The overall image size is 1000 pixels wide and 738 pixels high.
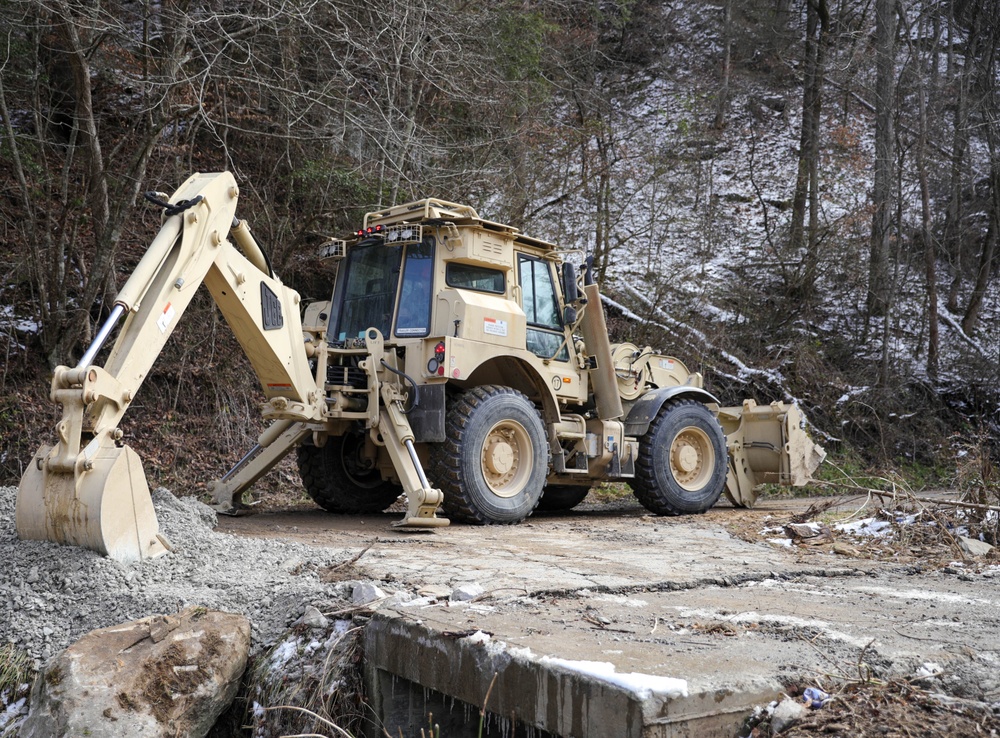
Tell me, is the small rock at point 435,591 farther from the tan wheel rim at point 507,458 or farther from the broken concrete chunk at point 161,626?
the tan wheel rim at point 507,458

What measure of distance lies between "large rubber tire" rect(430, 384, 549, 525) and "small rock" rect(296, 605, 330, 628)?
3.28m

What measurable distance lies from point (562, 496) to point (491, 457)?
8.89 feet

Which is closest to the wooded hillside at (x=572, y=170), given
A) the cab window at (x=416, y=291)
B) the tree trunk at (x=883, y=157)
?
the tree trunk at (x=883, y=157)

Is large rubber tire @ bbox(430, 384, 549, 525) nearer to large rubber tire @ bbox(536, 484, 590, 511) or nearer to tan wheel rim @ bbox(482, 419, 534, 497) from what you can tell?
tan wheel rim @ bbox(482, 419, 534, 497)

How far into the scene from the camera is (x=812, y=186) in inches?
712

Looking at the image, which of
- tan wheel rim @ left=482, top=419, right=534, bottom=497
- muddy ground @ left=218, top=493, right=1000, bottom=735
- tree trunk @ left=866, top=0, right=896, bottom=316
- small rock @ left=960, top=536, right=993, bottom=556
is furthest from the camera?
tree trunk @ left=866, top=0, right=896, bottom=316

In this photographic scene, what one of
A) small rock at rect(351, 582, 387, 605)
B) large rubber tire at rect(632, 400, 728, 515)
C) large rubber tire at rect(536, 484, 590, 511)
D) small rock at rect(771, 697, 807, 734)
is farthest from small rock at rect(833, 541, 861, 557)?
large rubber tire at rect(536, 484, 590, 511)

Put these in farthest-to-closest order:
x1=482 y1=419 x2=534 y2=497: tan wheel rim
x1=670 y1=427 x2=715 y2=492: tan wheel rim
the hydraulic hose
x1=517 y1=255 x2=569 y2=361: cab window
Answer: x1=670 y1=427 x2=715 y2=492: tan wheel rim
x1=517 y1=255 x2=569 y2=361: cab window
x1=482 y1=419 x2=534 y2=497: tan wheel rim
the hydraulic hose

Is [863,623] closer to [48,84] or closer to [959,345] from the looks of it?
[48,84]

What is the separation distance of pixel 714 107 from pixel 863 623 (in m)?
20.4

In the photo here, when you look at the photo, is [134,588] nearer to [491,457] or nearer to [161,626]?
[161,626]

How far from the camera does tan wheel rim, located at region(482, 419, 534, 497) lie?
25.7ft

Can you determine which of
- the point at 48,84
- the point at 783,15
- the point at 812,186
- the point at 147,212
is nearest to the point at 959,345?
the point at 812,186

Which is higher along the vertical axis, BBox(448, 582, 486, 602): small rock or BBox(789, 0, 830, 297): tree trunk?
BBox(789, 0, 830, 297): tree trunk
